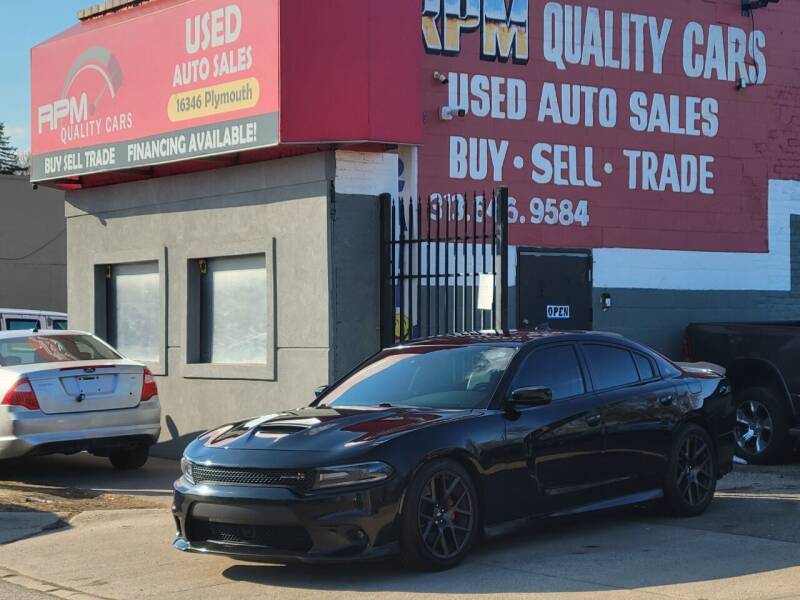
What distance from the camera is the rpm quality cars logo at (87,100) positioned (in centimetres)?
1545

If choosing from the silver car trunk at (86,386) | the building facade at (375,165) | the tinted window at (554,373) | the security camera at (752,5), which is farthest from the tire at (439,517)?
the security camera at (752,5)

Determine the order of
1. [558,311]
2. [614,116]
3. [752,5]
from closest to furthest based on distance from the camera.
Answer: [558,311] → [614,116] → [752,5]

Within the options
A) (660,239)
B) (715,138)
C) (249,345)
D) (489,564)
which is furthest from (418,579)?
(715,138)

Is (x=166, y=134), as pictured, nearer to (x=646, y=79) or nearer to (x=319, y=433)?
(x=646, y=79)

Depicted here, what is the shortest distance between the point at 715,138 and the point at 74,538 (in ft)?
33.9

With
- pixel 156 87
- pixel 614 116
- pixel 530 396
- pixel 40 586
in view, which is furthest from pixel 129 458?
pixel 614 116

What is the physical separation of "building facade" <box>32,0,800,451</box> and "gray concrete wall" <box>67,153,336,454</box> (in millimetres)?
32

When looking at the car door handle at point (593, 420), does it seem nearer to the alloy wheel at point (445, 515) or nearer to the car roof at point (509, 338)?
the car roof at point (509, 338)

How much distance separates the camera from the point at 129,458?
1393cm

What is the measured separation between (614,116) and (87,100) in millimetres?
6523

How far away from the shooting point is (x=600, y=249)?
1555 cm

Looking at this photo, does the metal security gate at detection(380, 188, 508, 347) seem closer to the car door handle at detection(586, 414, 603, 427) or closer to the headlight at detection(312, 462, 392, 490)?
the car door handle at detection(586, 414, 603, 427)

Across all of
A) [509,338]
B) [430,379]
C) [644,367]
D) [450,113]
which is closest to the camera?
[430,379]

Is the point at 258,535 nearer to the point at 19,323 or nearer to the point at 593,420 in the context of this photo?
the point at 593,420
